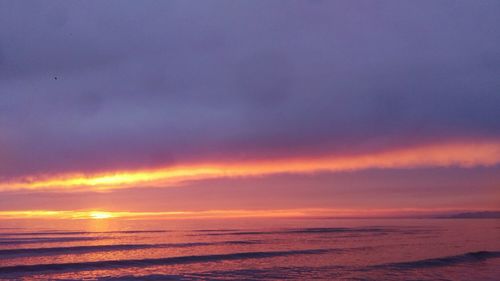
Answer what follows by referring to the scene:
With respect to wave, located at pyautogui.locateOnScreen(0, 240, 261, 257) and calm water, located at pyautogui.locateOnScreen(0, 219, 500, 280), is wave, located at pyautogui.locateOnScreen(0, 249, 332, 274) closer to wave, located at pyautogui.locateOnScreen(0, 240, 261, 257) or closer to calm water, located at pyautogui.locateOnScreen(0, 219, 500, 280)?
calm water, located at pyautogui.locateOnScreen(0, 219, 500, 280)

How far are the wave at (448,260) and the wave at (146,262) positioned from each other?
1015cm

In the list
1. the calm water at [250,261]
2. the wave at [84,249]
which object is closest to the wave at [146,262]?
the calm water at [250,261]

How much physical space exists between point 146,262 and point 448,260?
24863mm

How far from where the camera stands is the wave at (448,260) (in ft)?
126

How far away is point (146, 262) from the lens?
4231 cm

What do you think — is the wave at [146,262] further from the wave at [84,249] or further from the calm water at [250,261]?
the wave at [84,249]

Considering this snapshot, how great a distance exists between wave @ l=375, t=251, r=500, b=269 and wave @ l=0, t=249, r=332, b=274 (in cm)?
1015

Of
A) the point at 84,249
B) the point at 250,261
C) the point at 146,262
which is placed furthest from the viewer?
Answer: the point at 84,249

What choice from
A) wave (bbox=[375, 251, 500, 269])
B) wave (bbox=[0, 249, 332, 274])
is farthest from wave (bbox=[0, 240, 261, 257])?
wave (bbox=[375, 251, 500, 269])

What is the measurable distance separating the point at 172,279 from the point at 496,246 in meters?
39.0

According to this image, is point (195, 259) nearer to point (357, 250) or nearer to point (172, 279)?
point (172, 279)

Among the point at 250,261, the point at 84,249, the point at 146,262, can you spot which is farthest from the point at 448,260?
the point at 84,249

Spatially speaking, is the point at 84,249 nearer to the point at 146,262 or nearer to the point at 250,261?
the point at 146,262

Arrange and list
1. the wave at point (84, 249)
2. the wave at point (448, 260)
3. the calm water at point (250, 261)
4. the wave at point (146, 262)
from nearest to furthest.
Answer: the calm water at point (250, 261)
the wave at point (448, 260)
the wave at point (146, 262)
the wave at point (84, 249)
